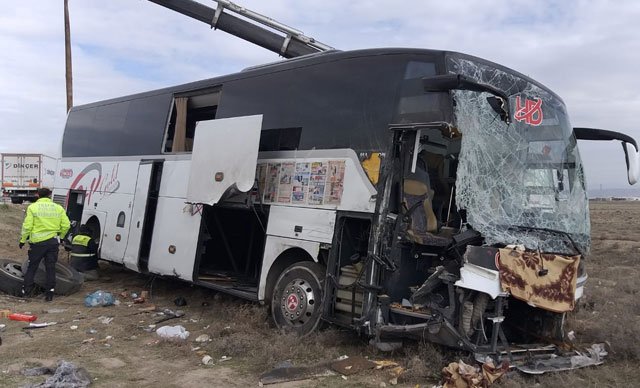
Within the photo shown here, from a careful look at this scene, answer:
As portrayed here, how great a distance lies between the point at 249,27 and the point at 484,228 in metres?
9.26

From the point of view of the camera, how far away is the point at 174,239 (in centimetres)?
857

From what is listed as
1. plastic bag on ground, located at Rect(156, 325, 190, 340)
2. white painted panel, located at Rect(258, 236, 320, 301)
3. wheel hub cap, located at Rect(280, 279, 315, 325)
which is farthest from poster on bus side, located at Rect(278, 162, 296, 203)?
plastic bag on ground, located at Rect(156, 325, 190, 340)

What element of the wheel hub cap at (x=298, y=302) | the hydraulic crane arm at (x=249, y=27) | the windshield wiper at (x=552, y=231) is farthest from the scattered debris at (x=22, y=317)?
the hydraulic crane arm at (x=249, y=27)

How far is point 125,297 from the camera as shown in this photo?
9.36 meters

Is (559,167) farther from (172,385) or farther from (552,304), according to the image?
(172,385)

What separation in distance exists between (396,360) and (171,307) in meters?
4.19

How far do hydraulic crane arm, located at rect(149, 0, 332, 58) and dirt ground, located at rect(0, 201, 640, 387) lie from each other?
6.14 m

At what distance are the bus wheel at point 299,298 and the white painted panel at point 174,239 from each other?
1868 millimetres

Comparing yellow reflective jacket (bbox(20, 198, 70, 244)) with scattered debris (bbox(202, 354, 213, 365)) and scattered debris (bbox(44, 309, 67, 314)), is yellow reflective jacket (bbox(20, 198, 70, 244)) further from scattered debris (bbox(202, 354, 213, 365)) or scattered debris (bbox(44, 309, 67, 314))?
scattered debris (bbox(202, 354, 213, 365))

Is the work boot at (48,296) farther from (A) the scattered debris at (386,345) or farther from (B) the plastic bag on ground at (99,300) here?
(A) the scattered debris at (386,345)

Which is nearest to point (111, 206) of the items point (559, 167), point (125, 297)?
point (125, 297)

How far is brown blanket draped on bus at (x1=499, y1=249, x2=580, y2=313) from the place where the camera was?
17.0 ft

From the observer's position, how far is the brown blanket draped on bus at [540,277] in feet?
17.0

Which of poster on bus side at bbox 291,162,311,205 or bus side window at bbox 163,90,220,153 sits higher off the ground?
bus side window at bbox 163,90,220,153
